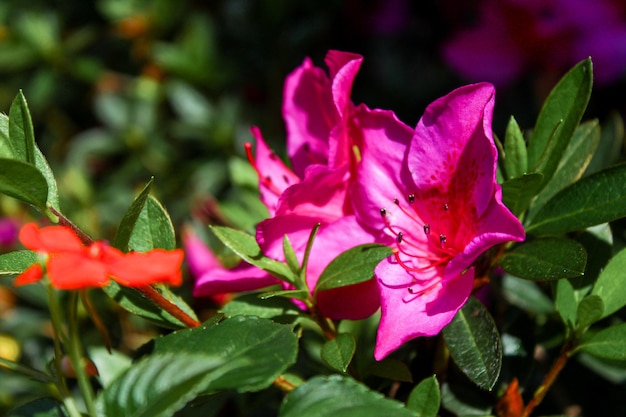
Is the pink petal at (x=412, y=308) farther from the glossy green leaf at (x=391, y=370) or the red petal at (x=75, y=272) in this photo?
the red petal at (x=75, y=272)

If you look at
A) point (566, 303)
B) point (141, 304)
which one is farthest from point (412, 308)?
point (141, 304)

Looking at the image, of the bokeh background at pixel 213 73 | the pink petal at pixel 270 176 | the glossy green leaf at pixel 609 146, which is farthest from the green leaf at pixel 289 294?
the bokeh background at pixel 213 73

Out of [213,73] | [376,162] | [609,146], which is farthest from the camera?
[213,73]

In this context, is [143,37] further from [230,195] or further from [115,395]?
[115,395]

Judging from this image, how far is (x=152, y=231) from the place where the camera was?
3.01 feet

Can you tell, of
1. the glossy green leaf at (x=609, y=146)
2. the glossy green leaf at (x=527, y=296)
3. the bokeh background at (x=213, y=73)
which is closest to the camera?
the glossy green leaf at (x=527, y=296)

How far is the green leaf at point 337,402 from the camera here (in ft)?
2.24

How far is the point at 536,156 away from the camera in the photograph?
94 centimetres

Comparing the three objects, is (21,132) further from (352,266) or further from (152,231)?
(352,266)

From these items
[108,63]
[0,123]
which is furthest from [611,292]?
[108,63]

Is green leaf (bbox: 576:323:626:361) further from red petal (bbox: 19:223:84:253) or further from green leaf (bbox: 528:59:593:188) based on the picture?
red petal (bbox: 19:223:84:253)

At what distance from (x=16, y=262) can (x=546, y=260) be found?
1.81ft

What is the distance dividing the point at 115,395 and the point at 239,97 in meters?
1.39

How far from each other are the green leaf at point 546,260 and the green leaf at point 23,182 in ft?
1.59
